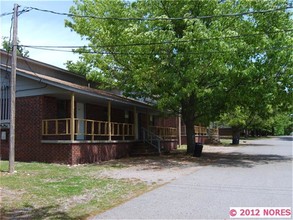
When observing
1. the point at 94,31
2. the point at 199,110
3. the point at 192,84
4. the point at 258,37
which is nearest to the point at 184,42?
the point at 192,84

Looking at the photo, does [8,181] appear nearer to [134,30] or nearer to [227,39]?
[134,30]

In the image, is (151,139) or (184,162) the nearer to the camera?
(184,162)

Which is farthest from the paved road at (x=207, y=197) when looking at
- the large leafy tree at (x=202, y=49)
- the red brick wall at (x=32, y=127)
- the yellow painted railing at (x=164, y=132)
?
the yellow painted railing at (x=164, y=132)

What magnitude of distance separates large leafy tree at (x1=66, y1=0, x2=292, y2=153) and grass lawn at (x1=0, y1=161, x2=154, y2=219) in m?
6.50

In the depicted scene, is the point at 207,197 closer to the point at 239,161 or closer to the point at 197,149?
the point at 239,161

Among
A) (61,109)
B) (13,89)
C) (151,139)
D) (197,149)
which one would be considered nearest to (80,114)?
(61,109)

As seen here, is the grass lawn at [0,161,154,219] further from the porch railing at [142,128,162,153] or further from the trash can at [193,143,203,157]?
the porch railing at [142,128,162,153]

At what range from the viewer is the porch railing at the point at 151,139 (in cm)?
2317

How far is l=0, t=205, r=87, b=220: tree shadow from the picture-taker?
273 inches

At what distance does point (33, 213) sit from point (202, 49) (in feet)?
36.2

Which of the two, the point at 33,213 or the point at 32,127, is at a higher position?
the point at 32,127

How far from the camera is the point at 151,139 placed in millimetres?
23891

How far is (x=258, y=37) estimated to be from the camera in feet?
57.2

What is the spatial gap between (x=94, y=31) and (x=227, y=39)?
31.1 ft
